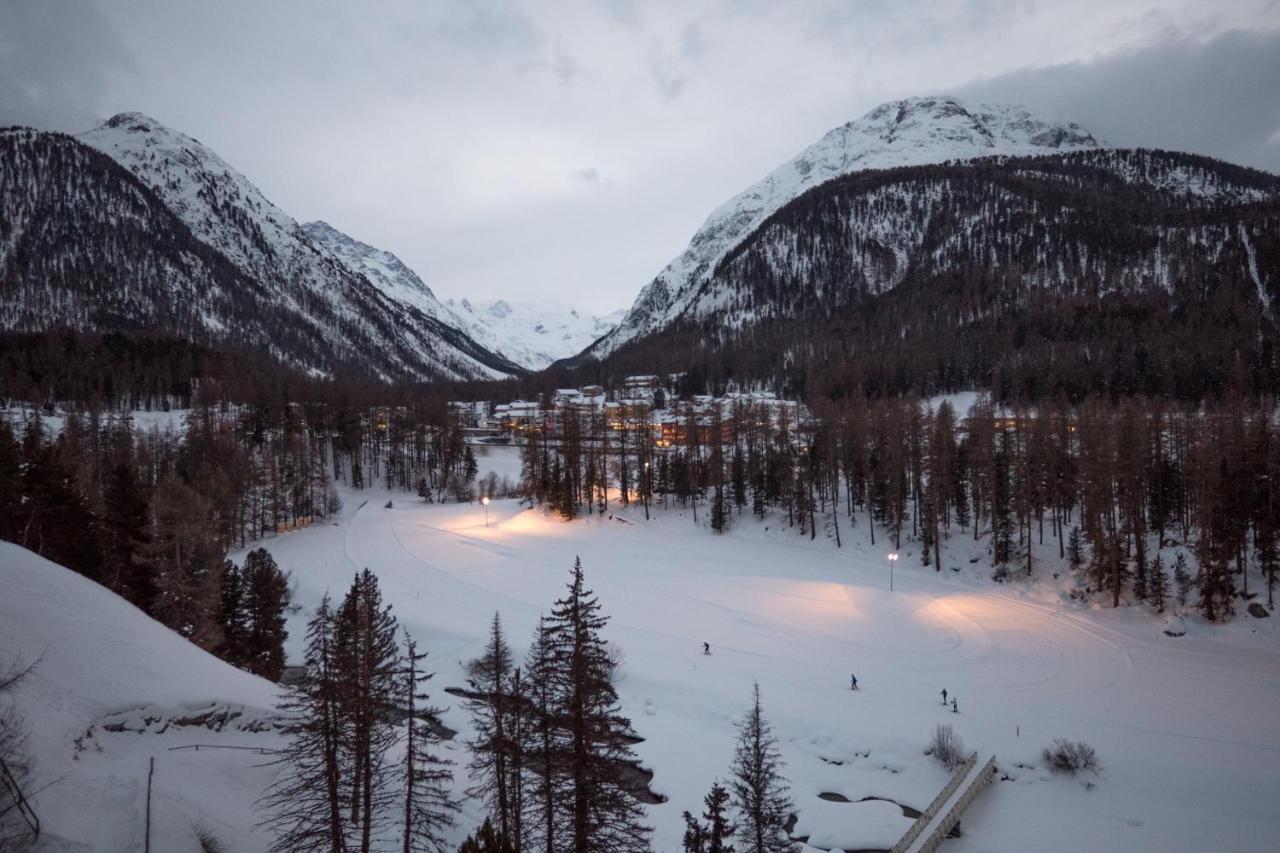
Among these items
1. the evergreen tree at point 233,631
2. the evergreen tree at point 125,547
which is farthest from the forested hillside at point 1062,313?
the evergreen tree at point 125,547

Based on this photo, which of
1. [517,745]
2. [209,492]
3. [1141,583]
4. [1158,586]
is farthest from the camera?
[209,492]

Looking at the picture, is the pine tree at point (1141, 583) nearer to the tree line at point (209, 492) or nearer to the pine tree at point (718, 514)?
the pine tree at point (718, 514)

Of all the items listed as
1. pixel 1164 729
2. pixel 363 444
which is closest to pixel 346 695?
pixel 1164 729

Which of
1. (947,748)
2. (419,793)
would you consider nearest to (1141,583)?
(947,748)

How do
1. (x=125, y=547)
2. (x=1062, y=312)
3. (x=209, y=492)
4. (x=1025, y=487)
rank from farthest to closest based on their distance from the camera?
(x=1062, y=312) < (x=209, y=492) < (x=1025, y=487) < (x=125, y=547)

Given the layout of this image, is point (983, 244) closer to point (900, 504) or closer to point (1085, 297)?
point (1085, 297)

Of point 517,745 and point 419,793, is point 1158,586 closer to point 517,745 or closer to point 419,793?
point 517,745

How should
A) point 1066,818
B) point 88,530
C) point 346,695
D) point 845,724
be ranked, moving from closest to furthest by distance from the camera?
point 346,695 → point 1066,818 → point 845,724 → point 88,530
